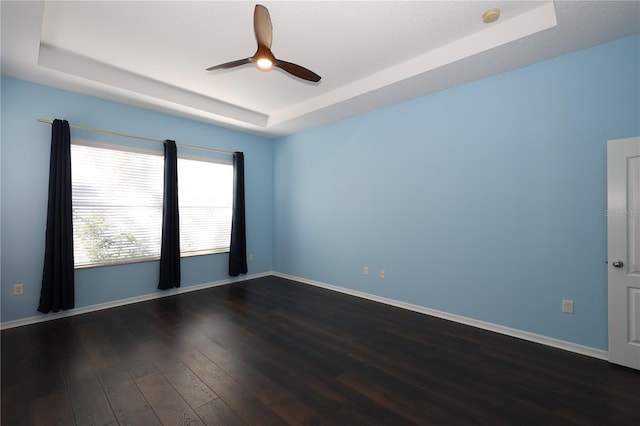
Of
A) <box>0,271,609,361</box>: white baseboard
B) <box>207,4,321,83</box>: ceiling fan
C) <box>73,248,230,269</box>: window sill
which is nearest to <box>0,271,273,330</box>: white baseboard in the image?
<box>0,271,609,361</box>: white baseboard

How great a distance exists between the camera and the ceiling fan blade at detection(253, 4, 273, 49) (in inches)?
74.5

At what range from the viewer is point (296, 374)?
7.42 ft

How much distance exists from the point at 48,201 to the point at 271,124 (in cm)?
321

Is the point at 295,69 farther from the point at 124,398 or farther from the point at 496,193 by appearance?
the point at 124,398

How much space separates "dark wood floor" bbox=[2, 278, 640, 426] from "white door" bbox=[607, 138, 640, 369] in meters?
0.22

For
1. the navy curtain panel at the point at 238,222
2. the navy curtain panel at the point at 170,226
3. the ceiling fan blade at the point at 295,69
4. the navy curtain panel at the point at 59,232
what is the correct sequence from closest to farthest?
the ceiling fan blade at the point at 295,69, the navy curtain panel at the point at 59,232, the navy curtain panel at the point at 170,226, the navy curtain panel at the point at 238,222

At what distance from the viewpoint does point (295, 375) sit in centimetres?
225

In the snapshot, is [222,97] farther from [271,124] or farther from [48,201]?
[48,201]

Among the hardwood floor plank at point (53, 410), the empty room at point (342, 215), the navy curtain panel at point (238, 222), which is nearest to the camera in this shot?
Result: the hardwood floor plank at point (53, 410)

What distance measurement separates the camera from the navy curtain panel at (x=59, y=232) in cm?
324

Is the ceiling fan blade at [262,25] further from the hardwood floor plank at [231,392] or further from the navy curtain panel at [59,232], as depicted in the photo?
the navy curtain panel at [59,232]

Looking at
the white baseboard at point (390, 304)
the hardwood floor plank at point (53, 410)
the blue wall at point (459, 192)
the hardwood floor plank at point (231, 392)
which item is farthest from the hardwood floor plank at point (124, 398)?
the blue wall at point (459, 192)

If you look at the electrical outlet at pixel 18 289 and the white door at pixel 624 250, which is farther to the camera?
the electrical outlet at pixel 18 289

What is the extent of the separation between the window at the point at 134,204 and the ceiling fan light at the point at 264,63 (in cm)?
273
